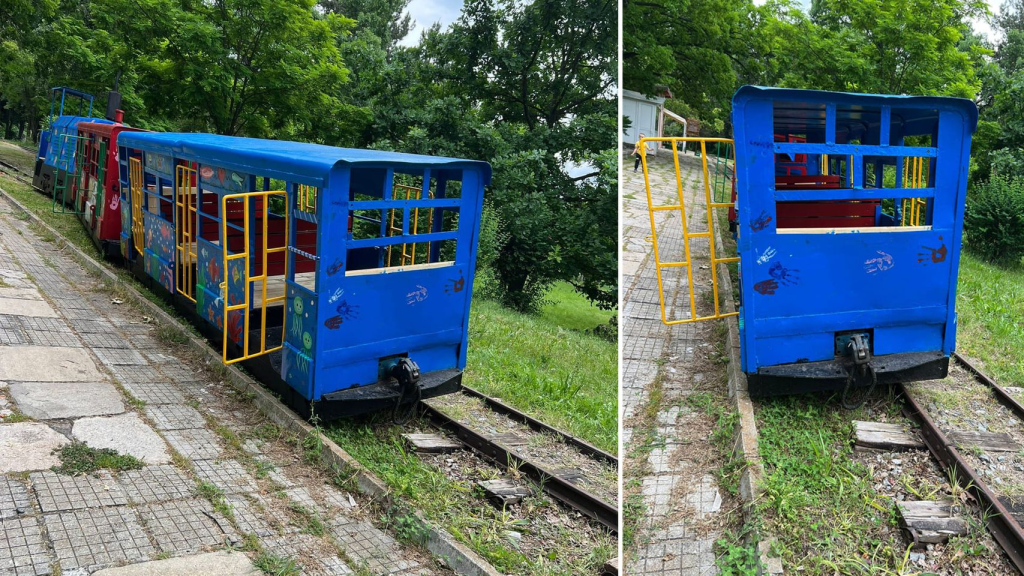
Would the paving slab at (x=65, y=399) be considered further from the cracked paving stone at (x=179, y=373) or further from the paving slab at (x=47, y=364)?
the cracked paving stone at (x=179, y=373)

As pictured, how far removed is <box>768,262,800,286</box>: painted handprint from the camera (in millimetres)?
5906

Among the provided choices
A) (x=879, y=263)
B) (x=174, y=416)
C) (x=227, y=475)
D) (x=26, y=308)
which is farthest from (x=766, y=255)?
(x=26, y=308)

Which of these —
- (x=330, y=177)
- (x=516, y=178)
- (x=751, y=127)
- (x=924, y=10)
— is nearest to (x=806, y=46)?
(x=924, y=10)

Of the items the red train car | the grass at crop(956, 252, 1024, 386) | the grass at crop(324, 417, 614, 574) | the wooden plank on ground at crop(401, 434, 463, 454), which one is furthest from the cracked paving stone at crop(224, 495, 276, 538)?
the red train car

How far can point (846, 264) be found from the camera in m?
6.10

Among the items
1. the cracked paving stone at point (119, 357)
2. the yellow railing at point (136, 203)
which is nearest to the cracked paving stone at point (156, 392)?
the cracked paving stone at point (119, 357)

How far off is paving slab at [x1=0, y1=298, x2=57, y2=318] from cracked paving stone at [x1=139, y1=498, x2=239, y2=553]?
500 cm

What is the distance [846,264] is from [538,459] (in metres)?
3.01

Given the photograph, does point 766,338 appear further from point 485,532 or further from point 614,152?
point 614,152

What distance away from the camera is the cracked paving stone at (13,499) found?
4.42 metres

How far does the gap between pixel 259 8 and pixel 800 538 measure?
17430mm

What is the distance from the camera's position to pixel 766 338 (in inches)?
237

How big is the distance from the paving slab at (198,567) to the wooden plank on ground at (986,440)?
5.21 m

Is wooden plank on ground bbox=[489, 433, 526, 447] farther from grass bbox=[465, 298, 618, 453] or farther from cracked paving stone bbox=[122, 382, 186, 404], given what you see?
cracked paving stone bbox=[122, 382, 186, 404]
